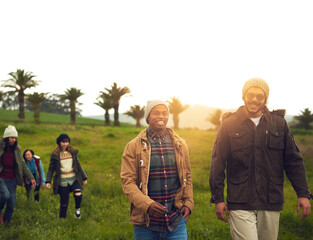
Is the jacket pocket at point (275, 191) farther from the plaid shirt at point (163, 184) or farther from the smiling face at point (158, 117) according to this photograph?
the smiling face at point (158, 117)

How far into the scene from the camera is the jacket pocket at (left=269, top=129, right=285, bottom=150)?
11.0 ft

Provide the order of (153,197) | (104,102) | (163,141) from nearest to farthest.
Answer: (153,197), (163,141), (104,102)

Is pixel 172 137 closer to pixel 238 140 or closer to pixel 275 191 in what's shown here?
pixel 238 140

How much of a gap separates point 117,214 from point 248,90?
541 cm

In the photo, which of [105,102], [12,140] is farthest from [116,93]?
[12,140]

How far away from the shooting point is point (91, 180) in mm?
11844

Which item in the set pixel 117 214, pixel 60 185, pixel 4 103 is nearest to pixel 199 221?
pixel 117 214

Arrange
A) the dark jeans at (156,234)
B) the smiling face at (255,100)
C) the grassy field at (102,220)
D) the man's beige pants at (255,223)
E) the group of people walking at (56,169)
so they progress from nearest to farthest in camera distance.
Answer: the dark jeans at (156,234) → the man's beige pants at (255,223) → the smiling face at (255,100) → the grassy field at (102,220) → the group of people walking at (56,169)

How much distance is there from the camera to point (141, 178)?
3.13m

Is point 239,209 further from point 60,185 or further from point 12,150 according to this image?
point 12,150

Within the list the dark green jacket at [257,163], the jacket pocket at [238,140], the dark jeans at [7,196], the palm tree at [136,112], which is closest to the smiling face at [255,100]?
the dark green jacket at [257,163]

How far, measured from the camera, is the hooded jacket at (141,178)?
3025 millimetres

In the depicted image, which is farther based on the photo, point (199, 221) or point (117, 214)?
point (117, 214)

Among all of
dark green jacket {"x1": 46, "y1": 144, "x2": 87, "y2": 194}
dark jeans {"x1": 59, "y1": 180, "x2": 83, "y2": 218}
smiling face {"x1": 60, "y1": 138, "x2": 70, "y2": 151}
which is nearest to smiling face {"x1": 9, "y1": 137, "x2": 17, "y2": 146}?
dark green jacket {"x1": 46, "y1": 144, "x2": 87, "y2": 194}
